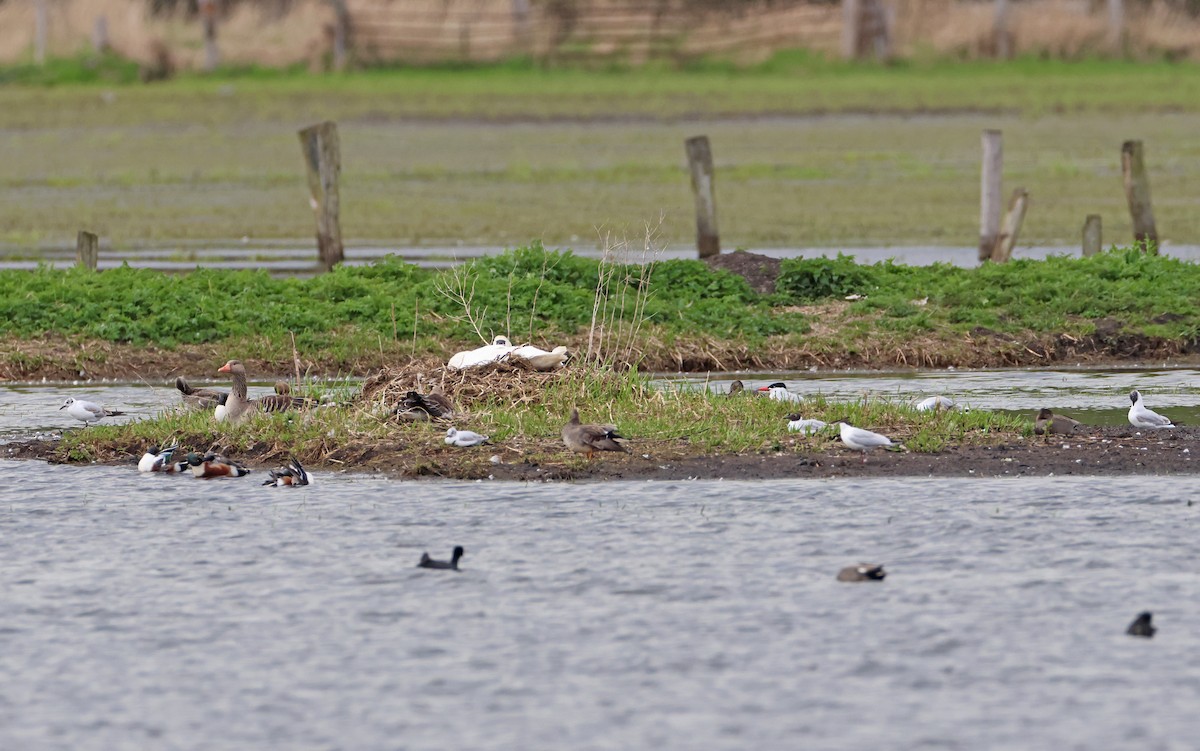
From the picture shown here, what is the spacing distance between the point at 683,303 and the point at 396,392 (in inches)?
233

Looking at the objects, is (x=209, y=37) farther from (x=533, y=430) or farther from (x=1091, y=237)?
(x=533, y=430)

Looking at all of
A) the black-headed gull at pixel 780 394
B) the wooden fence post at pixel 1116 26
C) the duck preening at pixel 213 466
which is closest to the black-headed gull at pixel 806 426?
the black-headed gull at pixel 780 394

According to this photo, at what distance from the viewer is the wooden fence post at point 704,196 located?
24.9m

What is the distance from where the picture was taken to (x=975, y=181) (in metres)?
36.7

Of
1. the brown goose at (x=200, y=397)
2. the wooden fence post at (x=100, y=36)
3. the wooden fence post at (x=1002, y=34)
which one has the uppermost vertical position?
the wooden fence post at (x=100, y=36)

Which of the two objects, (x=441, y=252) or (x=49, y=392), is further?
(x=441, y=252)

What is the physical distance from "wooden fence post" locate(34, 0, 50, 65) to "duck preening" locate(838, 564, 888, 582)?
46676 mm

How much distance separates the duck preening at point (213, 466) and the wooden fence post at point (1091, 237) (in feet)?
42.6

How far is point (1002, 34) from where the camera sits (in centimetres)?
5178

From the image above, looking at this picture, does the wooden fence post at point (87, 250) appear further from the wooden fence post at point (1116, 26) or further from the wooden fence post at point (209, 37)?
the wooden fence post at point (1116, 26)

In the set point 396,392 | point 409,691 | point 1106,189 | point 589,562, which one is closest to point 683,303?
point 396,392

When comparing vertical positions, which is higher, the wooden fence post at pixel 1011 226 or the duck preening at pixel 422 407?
the wooden fence post at pixel 1011 226

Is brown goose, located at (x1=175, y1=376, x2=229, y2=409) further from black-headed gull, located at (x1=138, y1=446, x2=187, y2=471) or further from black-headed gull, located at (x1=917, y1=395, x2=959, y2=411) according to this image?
black-headed gull, located at (x1=917, y1=395, x2=959, y2=411)

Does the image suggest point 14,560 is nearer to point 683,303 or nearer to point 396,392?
point 396,392
